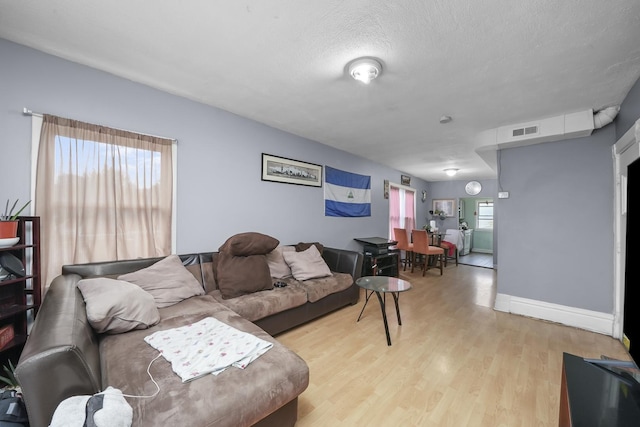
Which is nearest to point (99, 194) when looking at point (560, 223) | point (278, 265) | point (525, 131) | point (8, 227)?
point (8, 227)

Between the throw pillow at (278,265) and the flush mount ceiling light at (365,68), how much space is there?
2.12 meters

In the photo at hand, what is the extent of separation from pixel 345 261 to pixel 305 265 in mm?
635

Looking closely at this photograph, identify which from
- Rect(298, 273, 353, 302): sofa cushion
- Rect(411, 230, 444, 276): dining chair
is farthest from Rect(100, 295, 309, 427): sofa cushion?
Rect(411, 230, 444, 276): dining chair

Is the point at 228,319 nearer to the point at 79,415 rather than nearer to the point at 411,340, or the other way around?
the point at 79,415

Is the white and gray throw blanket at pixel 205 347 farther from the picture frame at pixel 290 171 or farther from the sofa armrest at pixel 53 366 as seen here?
the picture frame at pixel 290 171

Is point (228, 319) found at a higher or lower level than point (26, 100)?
lower

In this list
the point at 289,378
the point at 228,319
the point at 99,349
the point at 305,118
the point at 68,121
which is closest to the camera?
the point at 289,378

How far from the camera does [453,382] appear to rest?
5.78ft

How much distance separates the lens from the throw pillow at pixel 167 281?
1.93 metres

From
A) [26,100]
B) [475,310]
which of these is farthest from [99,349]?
[475,310]

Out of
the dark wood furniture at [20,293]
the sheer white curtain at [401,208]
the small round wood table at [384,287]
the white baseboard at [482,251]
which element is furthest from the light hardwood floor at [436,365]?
the white baseboard at [482,251]

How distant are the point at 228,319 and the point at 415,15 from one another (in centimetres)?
231

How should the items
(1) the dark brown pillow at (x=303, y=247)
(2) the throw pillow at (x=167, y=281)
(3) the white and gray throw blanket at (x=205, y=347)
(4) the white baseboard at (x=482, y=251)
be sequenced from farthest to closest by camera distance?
(4) the white baseboard at (x=482, y=251)
(1) the dark brown pillow at (x=303, y=247)
(2) the throw pillow at (x=167, y=281)
(3) the white and gray throw blanket at (x=205, y=347)

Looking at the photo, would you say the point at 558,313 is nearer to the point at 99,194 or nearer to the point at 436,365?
the point at 436,365
